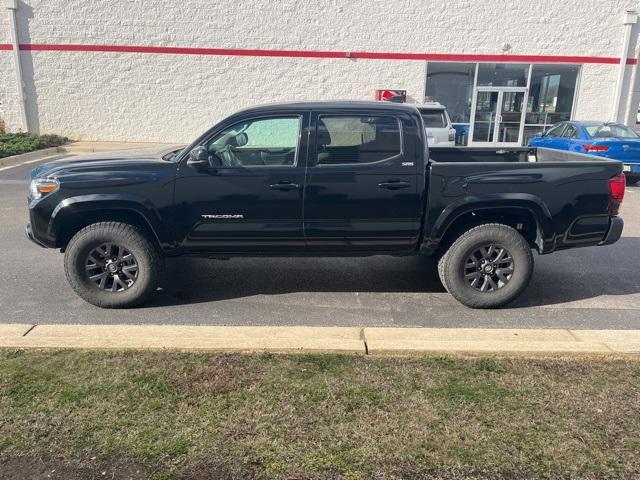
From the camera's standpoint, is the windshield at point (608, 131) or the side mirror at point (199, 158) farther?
the windshield at point (608, 131)

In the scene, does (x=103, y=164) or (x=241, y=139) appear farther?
(x=241, y=139)

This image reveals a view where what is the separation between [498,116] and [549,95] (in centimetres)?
206

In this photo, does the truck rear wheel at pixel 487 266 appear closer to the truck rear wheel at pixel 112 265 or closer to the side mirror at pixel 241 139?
Answer: the side mirror at pixel 241 139

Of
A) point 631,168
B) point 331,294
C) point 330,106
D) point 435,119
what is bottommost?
point 331,294

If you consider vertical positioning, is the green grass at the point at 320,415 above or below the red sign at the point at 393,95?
below

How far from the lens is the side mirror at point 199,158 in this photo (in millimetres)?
4773

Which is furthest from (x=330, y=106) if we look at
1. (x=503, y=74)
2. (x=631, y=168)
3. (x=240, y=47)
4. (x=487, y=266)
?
(x=503, y=74)

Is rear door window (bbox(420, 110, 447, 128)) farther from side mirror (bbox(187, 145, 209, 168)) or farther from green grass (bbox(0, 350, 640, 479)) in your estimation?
green grass (bbox(0, 350, 640, 479))

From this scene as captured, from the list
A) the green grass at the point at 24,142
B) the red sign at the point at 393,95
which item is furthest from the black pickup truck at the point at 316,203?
the red sign at the point at 393,95

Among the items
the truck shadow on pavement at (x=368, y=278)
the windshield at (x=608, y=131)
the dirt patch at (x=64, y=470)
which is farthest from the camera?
the windshield at (x=608, y=131)

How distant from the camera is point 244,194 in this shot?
190 inches

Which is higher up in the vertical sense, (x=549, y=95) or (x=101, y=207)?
(x=549, y=95)

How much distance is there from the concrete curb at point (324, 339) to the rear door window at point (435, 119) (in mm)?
8836

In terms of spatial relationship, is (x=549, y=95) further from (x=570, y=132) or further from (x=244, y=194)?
(x=244, y=194)
